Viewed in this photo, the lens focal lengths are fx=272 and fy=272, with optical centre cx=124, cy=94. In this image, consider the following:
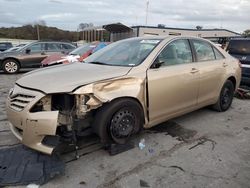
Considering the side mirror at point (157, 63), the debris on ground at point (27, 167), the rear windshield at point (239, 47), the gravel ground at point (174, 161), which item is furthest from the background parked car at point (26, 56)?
the side mirror at point (157, 63)

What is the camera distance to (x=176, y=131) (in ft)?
15.5

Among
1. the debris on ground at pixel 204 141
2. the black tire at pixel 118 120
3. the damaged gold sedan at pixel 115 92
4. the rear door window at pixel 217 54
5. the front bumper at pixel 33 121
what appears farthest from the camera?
the rear door window at pixel 217 54

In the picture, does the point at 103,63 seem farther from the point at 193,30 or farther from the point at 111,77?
the point at 193,30

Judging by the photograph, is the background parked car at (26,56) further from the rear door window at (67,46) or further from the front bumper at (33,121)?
the front bumper at (33,121)

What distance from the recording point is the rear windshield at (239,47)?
885 cm

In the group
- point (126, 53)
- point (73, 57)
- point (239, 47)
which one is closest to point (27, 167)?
point (126, 53)

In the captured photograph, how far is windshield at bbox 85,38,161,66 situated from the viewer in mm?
4211

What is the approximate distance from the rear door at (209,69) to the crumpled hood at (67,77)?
1.72 meters

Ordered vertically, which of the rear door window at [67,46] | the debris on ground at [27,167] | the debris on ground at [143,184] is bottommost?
the debris on ground at [143,184]

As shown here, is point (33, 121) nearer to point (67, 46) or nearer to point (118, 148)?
point (118, 148)

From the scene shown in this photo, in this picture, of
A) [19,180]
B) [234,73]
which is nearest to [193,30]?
[234,73]

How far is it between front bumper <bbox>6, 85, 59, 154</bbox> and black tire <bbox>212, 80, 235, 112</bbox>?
12.3 ft

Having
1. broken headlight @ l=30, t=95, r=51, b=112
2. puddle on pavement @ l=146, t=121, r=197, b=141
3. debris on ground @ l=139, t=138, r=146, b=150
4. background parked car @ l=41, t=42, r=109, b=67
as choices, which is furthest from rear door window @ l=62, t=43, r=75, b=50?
broken headlight @ l=30, t=95, r=51, b=112

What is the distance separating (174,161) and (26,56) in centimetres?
1130
